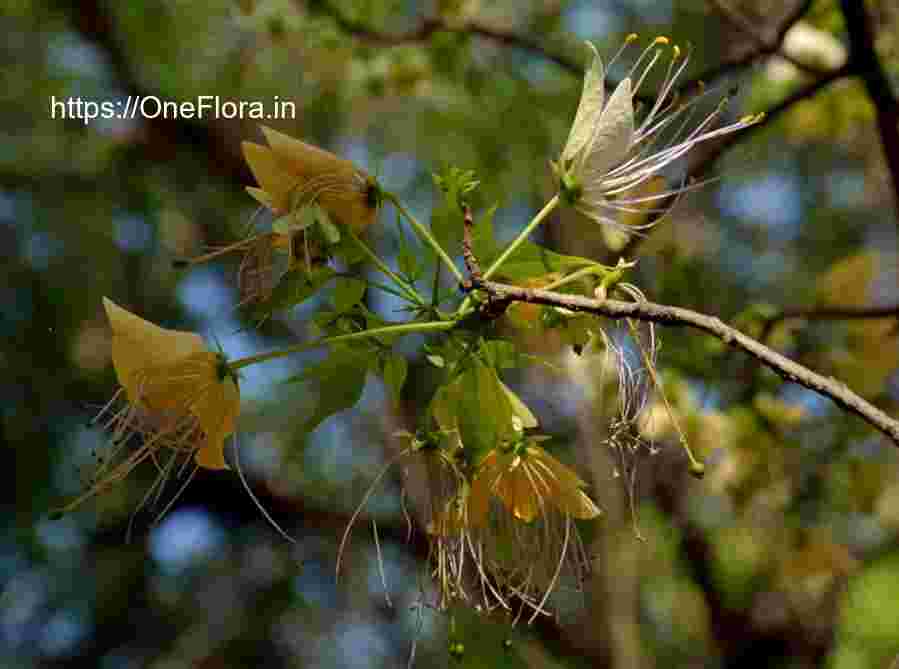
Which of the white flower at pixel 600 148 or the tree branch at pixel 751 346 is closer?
the tree branch at pixel 751 346

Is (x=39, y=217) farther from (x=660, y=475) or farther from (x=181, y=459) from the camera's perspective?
(x=181, y=459)

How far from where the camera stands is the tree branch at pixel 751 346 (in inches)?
26.0

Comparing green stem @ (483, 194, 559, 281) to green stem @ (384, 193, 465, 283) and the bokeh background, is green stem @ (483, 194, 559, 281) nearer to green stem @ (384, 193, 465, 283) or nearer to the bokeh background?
green stem @ (384, 193, 465, 283)

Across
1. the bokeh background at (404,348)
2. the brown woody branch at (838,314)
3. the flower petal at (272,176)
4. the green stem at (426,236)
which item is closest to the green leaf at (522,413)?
the green stem at (426,236)

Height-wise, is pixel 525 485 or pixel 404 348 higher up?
pixel 525 485

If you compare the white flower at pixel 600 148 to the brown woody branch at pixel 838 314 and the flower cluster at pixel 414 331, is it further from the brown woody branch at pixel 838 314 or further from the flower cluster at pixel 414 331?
the brown woody branch at pixel 838 314

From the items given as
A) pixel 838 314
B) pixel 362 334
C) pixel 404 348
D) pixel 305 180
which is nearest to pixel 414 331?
pixel 362 334

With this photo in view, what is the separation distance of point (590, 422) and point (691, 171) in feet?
3.71

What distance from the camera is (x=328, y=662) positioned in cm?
312

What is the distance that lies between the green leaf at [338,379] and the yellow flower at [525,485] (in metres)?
0.11

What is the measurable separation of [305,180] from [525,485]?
278 millimetres

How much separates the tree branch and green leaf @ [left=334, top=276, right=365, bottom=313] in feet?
0.53

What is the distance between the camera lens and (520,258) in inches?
33.7

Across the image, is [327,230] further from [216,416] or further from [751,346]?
[751,346]
